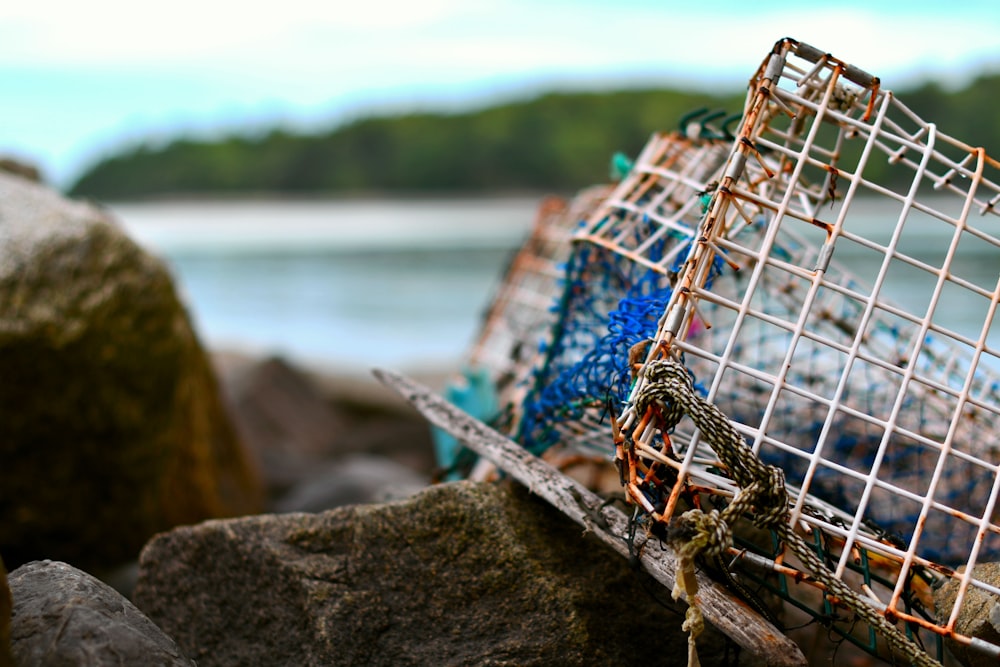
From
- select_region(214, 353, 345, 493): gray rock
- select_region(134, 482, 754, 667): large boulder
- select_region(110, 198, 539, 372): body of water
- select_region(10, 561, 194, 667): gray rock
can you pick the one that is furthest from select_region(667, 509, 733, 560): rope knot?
select_region(214, 353, 345, 493): gray rock

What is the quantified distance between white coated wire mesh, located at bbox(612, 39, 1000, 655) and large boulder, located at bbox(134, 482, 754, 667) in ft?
1.55

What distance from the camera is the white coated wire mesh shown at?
8.27 feet

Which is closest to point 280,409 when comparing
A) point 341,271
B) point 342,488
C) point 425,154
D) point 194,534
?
point 342,488

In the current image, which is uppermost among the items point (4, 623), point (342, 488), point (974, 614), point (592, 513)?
point (974, 614)

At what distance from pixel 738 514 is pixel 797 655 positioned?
1.14ft

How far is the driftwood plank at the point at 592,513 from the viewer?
7.92 ft

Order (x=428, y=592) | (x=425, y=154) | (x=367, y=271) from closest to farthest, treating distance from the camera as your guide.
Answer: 1. (x=428, y=592)
2. (x=367, y=271)
3. (x=425, y=154)

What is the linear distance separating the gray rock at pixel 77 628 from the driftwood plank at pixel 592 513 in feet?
3.38

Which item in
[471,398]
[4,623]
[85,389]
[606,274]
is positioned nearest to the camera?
[4,623]

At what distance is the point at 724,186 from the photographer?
8.74 feet

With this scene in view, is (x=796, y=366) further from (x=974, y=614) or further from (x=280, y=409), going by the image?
(x=280, y=409)

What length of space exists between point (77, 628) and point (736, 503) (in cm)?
152

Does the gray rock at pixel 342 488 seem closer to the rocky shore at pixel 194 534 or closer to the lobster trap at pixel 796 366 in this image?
the rocky shore at pixel 194 534

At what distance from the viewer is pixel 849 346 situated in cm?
322
